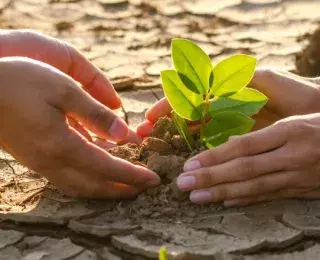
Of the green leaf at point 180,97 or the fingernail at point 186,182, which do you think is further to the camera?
the green leaf at point 180,97

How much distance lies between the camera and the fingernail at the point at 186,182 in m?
1.82

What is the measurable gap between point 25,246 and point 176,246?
1.15 ft

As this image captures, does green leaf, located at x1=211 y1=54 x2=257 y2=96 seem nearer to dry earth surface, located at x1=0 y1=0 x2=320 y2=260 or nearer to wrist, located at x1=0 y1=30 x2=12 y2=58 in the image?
dry earth surface, located at x1=0 y1=0 x2=320 y2=260

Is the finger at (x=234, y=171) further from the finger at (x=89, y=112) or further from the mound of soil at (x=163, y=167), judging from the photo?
the finger at (x=89, y=112)

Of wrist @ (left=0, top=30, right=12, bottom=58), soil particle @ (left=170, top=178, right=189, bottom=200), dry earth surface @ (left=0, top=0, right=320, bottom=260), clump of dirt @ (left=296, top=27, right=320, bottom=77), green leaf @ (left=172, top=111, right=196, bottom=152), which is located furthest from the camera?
clump of dirt @ (left=296, top=27, right=320, bottom=77)

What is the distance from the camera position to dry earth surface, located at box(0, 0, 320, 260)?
69.3 inches

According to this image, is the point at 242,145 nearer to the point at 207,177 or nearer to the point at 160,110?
the point at 207,177

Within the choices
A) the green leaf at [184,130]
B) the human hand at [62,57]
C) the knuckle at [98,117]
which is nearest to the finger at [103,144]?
the human hand at [62,57]

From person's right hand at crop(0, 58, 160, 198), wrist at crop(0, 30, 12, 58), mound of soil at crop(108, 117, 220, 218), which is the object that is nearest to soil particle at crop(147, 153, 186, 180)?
mound of soil at crop(108, 117, 220, 218)

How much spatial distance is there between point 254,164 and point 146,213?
0.28 metres

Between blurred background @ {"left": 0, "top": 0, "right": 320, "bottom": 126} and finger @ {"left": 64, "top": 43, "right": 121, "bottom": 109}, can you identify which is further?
blurred background @ {"left": 0, "top": 0, "right": 320, "bottom": 126}

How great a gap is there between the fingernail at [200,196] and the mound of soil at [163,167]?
35mm

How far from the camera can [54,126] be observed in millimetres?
1768

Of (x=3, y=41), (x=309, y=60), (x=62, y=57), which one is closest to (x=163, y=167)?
(x=62, y=57)
